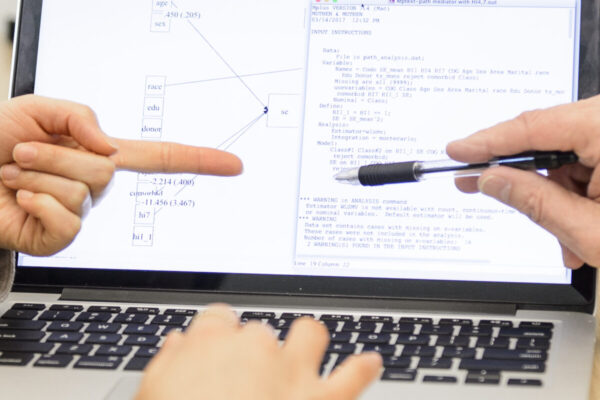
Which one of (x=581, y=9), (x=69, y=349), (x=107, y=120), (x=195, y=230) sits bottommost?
(x=69, y=349)

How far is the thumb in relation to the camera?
512 mm

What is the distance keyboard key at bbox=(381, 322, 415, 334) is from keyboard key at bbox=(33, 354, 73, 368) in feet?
0.88

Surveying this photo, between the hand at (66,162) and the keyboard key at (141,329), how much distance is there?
3.8 inches

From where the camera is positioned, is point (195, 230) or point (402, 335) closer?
point (402, 335)

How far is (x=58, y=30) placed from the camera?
28.8 inches

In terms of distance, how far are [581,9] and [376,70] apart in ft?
0.68

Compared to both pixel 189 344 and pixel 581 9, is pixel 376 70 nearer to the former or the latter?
pixel 581 9

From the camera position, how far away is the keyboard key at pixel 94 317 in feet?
2.06

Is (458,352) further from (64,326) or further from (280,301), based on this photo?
(64,326)

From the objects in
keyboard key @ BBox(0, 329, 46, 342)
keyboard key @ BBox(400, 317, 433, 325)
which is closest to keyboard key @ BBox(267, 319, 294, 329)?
keyboard key @ BBox(400, 317, 433, 325)

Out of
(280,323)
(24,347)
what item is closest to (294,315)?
(280,323)

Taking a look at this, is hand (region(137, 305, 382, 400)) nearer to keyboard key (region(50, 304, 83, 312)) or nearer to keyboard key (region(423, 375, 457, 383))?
keyboard key (region(423, 375, 457, 383))

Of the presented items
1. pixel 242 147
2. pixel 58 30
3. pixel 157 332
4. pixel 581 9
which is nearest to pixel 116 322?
pixel 157 332

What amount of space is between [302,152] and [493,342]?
0.26 m
